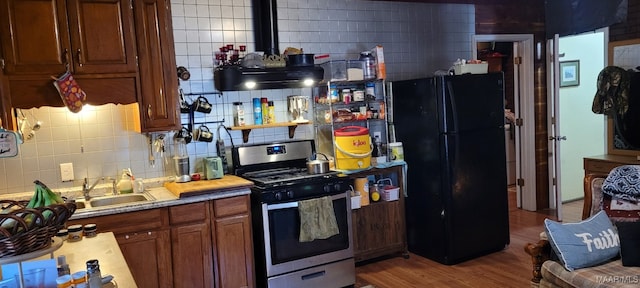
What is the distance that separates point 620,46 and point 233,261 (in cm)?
399

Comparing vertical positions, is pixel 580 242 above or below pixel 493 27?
below

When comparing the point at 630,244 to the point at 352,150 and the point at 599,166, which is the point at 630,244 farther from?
the point at 599,166

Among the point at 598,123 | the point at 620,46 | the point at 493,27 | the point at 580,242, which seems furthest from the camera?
the point at 598,123

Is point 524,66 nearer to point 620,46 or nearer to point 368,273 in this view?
point 620,46

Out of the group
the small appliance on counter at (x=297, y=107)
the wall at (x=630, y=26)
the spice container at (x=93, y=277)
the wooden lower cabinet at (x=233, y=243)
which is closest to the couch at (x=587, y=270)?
the wooden lower cabinet at (x=233, y=243)

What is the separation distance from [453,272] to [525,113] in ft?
7.52

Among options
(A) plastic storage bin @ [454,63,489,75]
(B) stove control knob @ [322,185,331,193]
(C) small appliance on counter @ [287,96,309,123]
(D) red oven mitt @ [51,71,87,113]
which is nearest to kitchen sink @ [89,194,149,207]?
(D) red oven mitt @ [51,71,87,113]

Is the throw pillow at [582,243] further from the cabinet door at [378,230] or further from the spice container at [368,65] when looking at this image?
the spice container at [368,65]

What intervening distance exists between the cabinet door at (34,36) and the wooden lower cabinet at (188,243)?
0.97 metres

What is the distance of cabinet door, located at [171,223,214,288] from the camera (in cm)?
322

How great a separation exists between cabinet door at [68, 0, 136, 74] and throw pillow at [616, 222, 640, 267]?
3.04m

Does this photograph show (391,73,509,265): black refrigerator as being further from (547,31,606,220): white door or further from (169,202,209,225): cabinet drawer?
(547,31,606,220): white door

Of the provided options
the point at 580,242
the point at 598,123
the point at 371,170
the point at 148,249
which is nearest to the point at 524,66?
the point at 598,123

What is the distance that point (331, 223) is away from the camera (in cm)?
350
